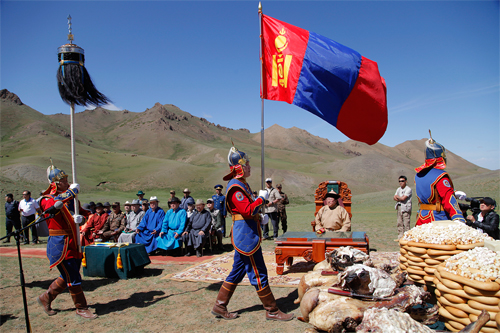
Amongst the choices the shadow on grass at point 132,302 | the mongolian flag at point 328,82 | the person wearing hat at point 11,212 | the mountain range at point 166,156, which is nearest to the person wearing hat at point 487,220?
the mongolian flag at point 328,82

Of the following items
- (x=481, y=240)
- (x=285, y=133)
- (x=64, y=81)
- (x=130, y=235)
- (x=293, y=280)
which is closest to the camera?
(x=481, y=240)

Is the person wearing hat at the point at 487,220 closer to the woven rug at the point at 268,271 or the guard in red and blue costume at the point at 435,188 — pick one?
the woven rug at the point at 268,271

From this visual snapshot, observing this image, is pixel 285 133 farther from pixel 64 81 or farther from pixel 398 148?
pixel 64 81

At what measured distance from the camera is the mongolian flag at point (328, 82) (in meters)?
5.61

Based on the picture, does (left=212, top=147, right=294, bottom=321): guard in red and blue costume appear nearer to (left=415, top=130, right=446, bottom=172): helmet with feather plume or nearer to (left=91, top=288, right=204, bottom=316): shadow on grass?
(left=91, top=288, right=204, bottom=316): shadow on grass

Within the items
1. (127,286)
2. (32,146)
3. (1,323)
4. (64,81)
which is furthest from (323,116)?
(32,146)

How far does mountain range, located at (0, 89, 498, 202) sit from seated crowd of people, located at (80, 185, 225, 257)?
25.9 m

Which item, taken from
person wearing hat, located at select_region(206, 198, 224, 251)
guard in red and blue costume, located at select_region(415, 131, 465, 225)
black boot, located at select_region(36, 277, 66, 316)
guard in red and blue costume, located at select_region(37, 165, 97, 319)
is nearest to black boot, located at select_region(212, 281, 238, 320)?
guard in red and blue costume, located at select_region(37, 165, 97, 319)

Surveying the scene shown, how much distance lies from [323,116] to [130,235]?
658 cm

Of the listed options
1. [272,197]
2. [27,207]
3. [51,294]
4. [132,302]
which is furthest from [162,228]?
[27,207]

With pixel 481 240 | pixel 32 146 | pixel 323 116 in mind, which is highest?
pixel 32 146

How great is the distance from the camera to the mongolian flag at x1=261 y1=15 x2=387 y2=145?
18.4 ft

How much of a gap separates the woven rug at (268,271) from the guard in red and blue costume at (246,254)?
1.57 metres

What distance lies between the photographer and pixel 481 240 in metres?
3.06
